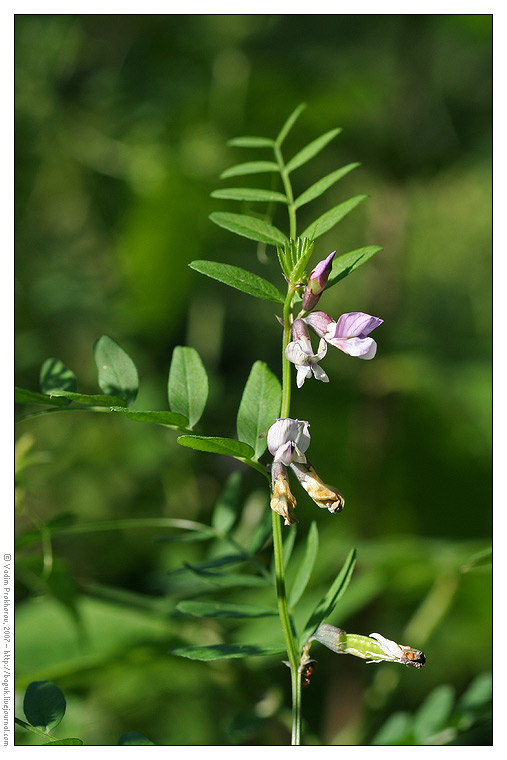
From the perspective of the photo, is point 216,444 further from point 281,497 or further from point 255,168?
point 255,168

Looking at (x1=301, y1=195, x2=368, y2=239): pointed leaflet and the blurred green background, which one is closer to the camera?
(x1=301, y1=195, x2=368, y2=239): pointed leaflet

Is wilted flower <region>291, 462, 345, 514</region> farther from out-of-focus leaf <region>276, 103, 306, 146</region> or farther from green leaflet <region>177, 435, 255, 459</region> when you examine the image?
out-of-focus leaf <region>276, 103, 306, 146</region>

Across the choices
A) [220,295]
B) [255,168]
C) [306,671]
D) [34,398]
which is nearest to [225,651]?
[306,671]

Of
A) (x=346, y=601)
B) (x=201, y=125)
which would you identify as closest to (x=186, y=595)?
(x=346, y=601)

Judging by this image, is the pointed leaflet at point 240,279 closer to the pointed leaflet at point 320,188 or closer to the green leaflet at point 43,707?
the pointed leaflet at point 320,188

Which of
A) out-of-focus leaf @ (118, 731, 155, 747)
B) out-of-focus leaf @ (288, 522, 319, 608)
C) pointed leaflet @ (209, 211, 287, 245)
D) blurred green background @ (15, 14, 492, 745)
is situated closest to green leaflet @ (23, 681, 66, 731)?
out-of-focus leaf @ (118, 731, 155, 747)

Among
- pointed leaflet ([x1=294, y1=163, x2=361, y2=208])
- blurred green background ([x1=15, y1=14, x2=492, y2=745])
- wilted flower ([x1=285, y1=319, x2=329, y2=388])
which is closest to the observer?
wilted flower ([x1=285, y1=319, x2=329, y2=388])

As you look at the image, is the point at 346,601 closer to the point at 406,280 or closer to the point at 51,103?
the point at 51,103

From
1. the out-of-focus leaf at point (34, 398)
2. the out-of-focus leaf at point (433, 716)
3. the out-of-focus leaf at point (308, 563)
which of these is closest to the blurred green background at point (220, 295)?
the out-of-focus leaf at point (433, 716)
